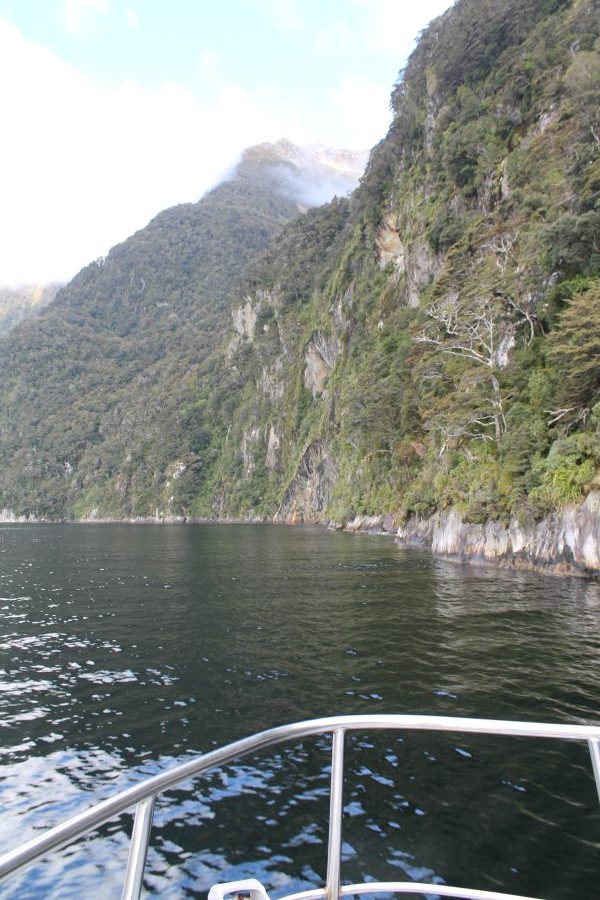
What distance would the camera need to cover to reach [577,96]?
36125mm

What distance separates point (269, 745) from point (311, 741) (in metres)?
7.73

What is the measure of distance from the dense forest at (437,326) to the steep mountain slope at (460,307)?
0.64ft

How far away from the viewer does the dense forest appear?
28.7 meters

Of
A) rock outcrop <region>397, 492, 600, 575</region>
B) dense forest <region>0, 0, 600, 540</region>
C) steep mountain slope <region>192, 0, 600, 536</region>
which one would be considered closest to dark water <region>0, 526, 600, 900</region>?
rock outcrop <region>397, 492, 600, 575</region>

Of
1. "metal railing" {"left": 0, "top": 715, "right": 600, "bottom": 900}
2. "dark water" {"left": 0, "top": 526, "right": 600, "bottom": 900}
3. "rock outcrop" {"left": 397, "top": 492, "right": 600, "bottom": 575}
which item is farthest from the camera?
"rock outcrop" {"left": 397, "top": 492, "right": 600, "bottom": 575}

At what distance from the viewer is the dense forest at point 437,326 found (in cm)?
2867

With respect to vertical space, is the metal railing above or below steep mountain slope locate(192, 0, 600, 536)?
below

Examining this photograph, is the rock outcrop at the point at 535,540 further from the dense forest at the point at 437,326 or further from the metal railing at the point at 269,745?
the metal railing at the point at 269,745

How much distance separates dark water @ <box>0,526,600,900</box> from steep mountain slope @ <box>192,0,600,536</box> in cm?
1100

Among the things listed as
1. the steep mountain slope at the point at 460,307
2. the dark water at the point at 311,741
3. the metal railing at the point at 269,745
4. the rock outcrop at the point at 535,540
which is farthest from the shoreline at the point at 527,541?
the metal railing at the point at 269,745

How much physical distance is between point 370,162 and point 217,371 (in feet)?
264

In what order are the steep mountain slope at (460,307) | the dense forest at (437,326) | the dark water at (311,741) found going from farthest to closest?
1. the dense forest at (437,326)
2. the steep mountain slope at (460,307)
3. the dark water at (311,741)

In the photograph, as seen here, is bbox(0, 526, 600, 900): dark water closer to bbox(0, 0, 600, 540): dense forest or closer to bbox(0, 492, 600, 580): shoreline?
bbox(0, 492, 600, 580): shoreline

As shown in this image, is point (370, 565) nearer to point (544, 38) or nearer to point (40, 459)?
point (544, 38)
